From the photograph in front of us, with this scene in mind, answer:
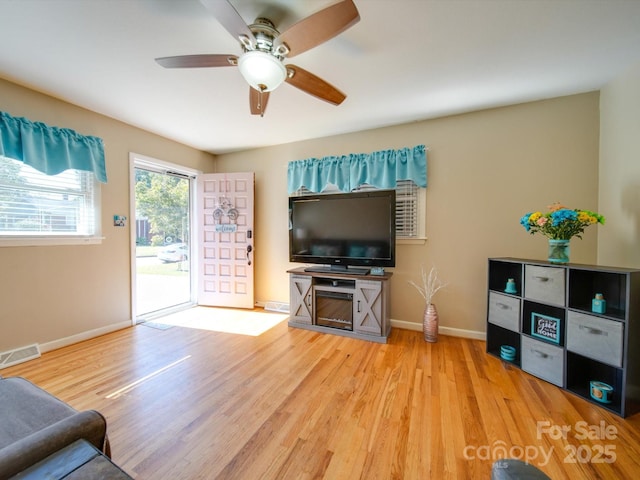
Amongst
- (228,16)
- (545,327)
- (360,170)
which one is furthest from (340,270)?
(228,16)

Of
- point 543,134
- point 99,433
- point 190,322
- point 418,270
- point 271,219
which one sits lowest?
point 190,322

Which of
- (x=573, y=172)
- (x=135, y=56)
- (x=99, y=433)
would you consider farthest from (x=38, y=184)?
(x=573, y=172)

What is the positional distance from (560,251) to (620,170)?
0.85 metres

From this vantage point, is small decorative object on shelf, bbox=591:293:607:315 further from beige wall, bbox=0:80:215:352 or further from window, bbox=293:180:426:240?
beige wall, bbox=0:80:215:352

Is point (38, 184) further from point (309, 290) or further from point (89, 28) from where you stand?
point (309, 290)

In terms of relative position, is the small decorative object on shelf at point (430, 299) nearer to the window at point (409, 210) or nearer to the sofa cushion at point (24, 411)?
the window at point (409, 210)

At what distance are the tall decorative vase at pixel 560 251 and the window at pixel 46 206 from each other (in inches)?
177

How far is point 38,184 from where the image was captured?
7.95ft

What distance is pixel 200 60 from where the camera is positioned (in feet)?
5.11

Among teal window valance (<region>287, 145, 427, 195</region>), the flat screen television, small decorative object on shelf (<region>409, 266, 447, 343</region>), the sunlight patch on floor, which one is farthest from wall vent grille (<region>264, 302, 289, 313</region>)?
small decorative object on shelf (<region>409, 266, 447, 343</region>)

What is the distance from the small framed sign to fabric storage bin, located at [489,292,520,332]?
4.2 inches

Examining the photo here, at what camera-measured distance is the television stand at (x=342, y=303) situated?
2693 mm

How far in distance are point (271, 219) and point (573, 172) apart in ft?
11.5

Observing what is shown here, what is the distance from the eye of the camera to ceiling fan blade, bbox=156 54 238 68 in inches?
59.7
